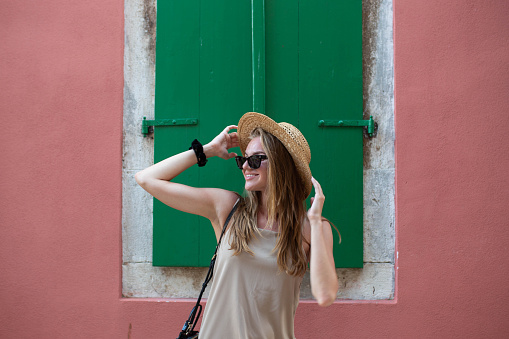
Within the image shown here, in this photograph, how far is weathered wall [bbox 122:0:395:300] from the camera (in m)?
3.04

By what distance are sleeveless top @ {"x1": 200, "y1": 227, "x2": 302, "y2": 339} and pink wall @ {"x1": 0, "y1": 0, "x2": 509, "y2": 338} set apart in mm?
→ 936

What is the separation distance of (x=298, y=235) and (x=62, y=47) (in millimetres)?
2469

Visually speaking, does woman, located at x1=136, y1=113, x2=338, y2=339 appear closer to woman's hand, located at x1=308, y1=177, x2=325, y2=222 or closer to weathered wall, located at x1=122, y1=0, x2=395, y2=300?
woman's hand, located at x1=308, y1=177, x2=325, y2=222

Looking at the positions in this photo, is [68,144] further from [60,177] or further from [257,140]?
[257,140]

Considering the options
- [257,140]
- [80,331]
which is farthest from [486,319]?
[80,331]

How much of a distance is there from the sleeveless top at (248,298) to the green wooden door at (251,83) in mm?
999

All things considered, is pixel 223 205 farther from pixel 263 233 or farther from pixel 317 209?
pixel 317 209

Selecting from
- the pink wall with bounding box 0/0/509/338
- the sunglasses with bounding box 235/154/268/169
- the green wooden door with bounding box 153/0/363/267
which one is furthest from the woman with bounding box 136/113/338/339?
the pink wall with bounding box 0/0/509/338

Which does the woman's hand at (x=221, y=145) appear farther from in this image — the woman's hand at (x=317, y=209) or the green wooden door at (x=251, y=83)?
the woman's hand at (x=317, y=209)

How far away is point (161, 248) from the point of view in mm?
3080

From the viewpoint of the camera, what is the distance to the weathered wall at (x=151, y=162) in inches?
120

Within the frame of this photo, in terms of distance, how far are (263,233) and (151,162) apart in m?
1.44

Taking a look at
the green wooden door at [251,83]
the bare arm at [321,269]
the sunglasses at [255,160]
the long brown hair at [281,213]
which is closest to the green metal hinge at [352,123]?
the green wooden door at [251,83]

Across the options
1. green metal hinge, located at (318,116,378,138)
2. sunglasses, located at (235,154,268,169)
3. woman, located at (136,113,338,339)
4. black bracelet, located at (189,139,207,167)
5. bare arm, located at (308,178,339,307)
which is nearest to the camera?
bare arm, located at (308,178,339,307)
